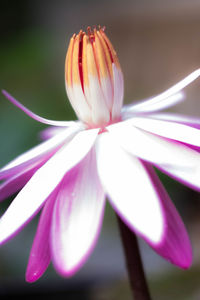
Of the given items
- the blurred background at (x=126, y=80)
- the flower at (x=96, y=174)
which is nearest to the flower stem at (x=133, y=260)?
the flower at (x=96, y=174)

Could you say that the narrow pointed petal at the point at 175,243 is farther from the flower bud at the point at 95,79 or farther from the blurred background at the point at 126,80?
the blurred background at the point at 126,80

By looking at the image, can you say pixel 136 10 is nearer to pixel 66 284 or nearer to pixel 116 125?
pixel 66 284

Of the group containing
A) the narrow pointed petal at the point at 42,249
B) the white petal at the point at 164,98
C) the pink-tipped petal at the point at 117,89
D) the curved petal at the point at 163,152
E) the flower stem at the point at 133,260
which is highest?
the pink-tipped petal at the point at 117,89

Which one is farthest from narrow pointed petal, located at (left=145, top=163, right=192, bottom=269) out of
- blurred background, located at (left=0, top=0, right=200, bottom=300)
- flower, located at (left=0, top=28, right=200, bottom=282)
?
blurred background, located at (left=0, top=0, right=200, bottom=300)

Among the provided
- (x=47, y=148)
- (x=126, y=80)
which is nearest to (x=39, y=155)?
(x=47, y=148)

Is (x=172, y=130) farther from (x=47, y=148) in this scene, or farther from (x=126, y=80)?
(x=126, y=80)

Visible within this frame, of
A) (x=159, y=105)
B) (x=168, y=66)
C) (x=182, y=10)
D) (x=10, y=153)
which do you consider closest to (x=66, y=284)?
(x=10, y=153)

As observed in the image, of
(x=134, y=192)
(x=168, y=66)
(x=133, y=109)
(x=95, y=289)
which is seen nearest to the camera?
(x=134, y=192)
